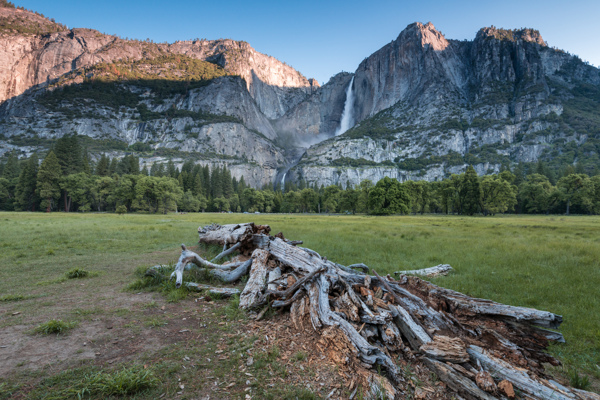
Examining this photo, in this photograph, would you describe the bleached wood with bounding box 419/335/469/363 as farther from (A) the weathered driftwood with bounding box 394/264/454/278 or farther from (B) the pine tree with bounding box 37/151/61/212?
(B) the pine tree with bounding box 37/151/61/212

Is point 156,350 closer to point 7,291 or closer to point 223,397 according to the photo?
point 223,397

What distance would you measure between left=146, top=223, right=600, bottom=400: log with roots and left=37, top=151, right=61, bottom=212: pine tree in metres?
91.7

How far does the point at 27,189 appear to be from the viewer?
69.9 metres

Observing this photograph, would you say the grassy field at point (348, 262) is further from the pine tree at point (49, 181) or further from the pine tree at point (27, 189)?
the pine tree at point (27, 189)

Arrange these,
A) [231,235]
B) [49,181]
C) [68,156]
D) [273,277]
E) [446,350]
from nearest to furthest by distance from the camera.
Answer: [446,350] → [273,277] → [231,235] → [49,181] → [68,156]

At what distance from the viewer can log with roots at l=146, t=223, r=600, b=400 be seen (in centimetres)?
372

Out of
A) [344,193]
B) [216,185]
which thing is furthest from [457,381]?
[216,185]

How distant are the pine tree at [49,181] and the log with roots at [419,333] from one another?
91657 millimetres

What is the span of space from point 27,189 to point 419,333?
341 feet

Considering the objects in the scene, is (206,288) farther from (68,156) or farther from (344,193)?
(68,156)

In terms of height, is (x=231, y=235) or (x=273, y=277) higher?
(x=231, y=235)

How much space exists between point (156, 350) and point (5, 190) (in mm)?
111262

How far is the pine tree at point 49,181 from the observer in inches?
2645

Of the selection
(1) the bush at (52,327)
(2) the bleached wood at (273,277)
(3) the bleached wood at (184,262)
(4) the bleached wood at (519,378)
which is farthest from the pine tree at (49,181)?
(4) the bleached wood at (519,378)
